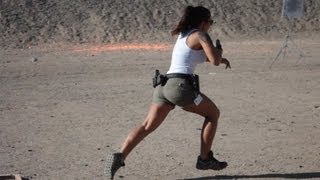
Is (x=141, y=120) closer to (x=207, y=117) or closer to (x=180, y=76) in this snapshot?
(x=207, y=117)

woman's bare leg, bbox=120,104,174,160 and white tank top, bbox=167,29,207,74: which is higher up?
white tank top, bbox=167,29,207,74

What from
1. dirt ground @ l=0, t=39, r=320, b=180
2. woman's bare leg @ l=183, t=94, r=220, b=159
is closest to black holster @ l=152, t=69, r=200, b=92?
woman's bare leg @ l=183, t=94, r=220, b=159

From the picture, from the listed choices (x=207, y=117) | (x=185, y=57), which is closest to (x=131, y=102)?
(x=207, y=117)

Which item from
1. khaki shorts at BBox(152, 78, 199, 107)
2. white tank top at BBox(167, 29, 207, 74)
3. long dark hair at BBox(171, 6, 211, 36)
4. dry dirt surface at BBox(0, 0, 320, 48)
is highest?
dry dirt surface at BBox(0, 0, 320, 48)

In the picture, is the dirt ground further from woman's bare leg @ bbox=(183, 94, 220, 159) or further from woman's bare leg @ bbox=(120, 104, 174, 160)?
woman's bare leg @ bbox=(120, 104, 174, 160)

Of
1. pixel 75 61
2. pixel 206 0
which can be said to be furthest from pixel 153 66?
pixel 206 0

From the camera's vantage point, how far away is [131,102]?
10.3 metres

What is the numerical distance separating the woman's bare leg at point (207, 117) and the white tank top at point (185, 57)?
0.92 ft

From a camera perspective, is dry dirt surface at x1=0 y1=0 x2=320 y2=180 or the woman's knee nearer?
the woman's knee

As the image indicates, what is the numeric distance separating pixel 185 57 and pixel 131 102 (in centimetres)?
466

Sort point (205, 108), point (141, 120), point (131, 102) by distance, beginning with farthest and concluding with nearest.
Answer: point (131, 102) → point (141, 120) → point (205, 108)

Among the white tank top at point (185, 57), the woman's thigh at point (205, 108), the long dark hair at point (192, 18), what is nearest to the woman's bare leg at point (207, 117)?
the woman's thigh at point (205, 108)

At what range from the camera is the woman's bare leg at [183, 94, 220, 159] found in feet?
18.8

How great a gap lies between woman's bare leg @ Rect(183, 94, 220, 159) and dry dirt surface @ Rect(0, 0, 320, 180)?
1.21 feet
